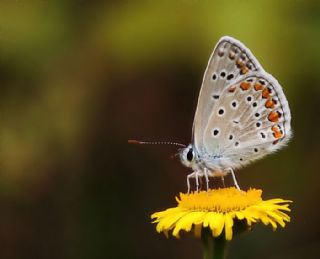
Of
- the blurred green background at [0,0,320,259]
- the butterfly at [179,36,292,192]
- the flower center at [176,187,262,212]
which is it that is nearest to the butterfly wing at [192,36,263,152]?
the butterfly at [179,36,292,192]

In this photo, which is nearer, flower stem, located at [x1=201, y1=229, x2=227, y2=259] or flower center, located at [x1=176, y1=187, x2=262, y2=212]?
flower stem, located at [x1=201, y1=229, x2=227, y2=259]

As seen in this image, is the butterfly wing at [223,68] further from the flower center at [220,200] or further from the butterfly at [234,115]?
the flower center at [220,200]

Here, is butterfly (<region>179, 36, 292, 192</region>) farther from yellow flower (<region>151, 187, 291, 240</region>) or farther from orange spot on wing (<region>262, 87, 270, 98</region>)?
yellow flower (<region>151, 187, 291, 240</region>)

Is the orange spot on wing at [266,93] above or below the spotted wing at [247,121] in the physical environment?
above

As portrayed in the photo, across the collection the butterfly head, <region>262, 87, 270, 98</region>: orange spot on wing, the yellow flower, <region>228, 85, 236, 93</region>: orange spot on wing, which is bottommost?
the yellow flower

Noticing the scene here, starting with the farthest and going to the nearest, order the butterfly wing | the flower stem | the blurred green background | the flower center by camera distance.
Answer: the blurred green background < the butterfly wing < the flower center < the flower stem

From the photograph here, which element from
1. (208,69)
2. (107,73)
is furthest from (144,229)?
(208,69)

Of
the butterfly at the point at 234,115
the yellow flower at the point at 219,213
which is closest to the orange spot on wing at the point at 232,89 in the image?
the butterfly at the point at 234,115

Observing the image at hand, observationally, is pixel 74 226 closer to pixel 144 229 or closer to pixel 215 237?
pixel 144 229
